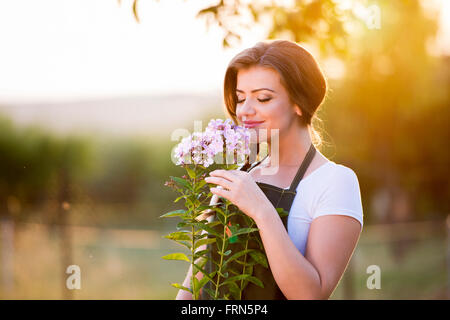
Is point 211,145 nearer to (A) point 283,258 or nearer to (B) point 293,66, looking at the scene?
(A) point 283,258

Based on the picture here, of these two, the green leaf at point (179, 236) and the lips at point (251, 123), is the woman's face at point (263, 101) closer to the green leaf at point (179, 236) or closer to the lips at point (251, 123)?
the lips at point (251, 123)

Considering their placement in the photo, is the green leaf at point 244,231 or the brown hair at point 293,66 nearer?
the green leaf at point 244,231

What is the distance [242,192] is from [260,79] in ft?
2.22

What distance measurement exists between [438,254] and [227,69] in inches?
546

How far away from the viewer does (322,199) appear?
2441 mm

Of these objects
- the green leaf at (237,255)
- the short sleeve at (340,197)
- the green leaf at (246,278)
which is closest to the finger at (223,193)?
the green leaf at (237,255)

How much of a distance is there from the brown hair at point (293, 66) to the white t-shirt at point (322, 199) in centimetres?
36

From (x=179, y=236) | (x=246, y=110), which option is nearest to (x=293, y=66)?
(x=246, y=110)

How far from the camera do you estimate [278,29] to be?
4766 millimetres

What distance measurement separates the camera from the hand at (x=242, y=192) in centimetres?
217

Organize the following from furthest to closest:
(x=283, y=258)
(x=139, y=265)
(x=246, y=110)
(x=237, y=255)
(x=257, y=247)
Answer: (x=139, y=265) → (x=246, y=110) → (x=257, y=247) → (x=237, y=255) → (x=283, y=258)

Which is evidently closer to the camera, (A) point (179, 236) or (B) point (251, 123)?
(A) point (179, 236)

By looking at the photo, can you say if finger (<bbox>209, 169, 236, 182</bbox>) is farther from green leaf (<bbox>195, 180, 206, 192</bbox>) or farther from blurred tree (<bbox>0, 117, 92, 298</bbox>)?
blurred tree (<bbox>0, 117, 92, 298</bbox>)
